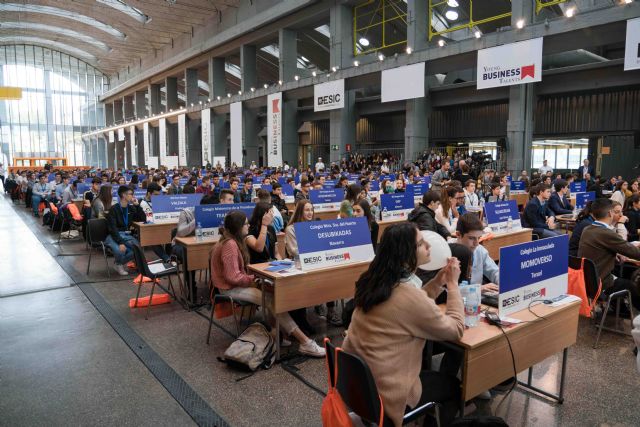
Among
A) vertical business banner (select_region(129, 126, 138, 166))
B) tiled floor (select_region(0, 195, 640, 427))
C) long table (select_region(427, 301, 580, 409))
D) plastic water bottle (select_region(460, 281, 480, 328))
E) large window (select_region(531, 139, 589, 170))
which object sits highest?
vertical business banner (select_region(129, 126, 138, 166))

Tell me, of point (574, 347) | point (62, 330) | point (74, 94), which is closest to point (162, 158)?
point (74, 94)

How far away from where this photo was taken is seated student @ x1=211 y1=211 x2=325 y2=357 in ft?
13.2

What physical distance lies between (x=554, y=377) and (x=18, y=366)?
4617 mm

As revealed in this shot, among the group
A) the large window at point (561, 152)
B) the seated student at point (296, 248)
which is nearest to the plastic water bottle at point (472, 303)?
the seated student at point (296, 248)

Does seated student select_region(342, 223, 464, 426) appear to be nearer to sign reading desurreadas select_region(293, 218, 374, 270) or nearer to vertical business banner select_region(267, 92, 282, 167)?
sign reading desurreadas select_region(293, 218, 374, 270)

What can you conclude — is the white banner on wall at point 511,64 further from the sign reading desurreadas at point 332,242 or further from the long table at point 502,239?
the sign reading desurreadas at point 332,242

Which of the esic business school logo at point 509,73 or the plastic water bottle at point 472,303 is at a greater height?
the esic business school logo at point 509,73

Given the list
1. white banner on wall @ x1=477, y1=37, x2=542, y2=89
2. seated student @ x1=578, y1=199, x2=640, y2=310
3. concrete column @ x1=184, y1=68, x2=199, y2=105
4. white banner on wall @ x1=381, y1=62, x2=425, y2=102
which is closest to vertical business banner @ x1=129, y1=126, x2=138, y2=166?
concrete column @ x1=184, y1=68, x2=199, y2=105

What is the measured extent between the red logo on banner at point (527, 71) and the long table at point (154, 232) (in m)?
10.6

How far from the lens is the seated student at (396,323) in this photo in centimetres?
208

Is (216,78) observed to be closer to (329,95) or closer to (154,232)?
(329,95)

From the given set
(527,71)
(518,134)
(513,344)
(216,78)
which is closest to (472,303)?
(513,344)

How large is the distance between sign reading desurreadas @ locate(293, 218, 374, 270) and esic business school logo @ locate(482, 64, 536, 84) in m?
10.4

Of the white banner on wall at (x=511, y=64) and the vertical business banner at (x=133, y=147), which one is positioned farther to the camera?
the vertical business banner at (x=133, y=147)
